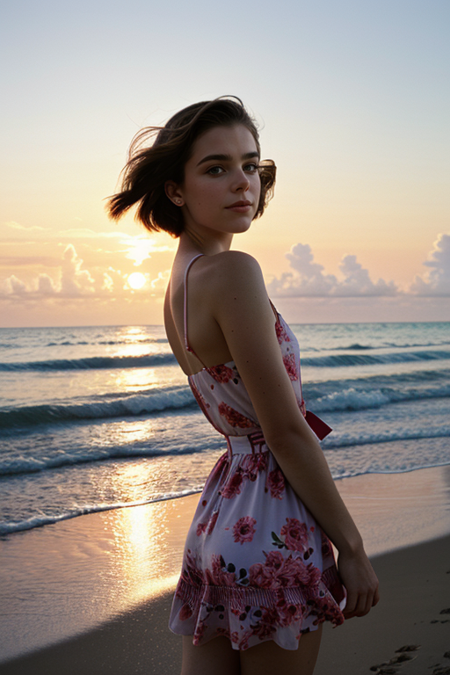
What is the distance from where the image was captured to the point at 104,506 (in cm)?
589

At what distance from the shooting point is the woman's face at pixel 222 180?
1.54m

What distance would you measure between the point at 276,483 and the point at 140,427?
9.68m

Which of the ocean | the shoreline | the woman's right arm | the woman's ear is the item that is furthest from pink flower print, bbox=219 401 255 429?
the ocean

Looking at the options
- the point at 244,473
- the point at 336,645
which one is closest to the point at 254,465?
the point at 244,473

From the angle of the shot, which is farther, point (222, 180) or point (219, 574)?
point (222, 180)

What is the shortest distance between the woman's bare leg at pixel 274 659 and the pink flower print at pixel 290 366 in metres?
0.64

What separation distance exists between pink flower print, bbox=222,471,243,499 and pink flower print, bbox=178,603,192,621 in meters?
0.33

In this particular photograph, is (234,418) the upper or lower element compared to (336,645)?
upper

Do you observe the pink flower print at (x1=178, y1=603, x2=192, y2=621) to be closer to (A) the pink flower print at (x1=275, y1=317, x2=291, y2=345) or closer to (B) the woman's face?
(A) the pink flower print at (x1=275, y1=317, x2=291, y2=345)

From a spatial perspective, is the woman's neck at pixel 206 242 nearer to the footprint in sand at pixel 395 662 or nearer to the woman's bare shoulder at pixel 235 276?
the woman's bare shoulder at pixel 235 276

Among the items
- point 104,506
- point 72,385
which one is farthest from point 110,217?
point 72,385

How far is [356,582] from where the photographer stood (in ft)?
4.48

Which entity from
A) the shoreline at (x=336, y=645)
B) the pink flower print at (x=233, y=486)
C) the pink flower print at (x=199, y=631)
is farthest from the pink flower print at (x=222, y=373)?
the shoreline at (x=336, y=645)

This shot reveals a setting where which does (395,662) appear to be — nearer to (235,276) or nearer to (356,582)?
(356,582)
